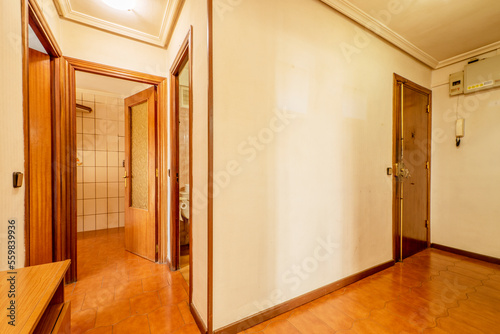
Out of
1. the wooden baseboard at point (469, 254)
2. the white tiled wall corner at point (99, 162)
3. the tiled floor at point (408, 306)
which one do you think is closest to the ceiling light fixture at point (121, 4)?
the white tiled wall corner at point (99, 162)

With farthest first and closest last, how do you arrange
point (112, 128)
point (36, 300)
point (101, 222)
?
point (112, 128), point (101, 222), point (36, 300)

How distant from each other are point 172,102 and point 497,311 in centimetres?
334

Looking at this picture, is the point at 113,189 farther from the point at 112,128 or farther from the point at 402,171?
the point at 402,171

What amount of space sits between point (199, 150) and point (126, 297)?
4.70ft

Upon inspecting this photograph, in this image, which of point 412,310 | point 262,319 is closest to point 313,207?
point 262,319

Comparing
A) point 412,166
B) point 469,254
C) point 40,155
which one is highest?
point 40,155

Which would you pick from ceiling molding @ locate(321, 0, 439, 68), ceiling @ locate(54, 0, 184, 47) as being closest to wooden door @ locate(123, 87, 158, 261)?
ceiling @ locate(54, 0, 184, 47)

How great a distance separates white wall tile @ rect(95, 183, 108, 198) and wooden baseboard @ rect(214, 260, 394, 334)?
11.7ft

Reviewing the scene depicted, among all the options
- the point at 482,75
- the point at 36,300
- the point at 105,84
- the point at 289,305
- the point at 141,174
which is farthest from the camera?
the point at 105,84

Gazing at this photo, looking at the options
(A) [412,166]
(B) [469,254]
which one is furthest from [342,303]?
(B) [469,254]

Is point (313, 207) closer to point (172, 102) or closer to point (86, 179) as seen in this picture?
point (172, 102)

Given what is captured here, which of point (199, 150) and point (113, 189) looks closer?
point (199, 150)

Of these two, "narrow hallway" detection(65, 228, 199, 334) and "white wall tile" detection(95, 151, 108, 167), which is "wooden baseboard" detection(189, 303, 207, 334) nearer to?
"narrow hallway" detection(65, 228, 199, 334)

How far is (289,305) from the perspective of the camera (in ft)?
5.27
